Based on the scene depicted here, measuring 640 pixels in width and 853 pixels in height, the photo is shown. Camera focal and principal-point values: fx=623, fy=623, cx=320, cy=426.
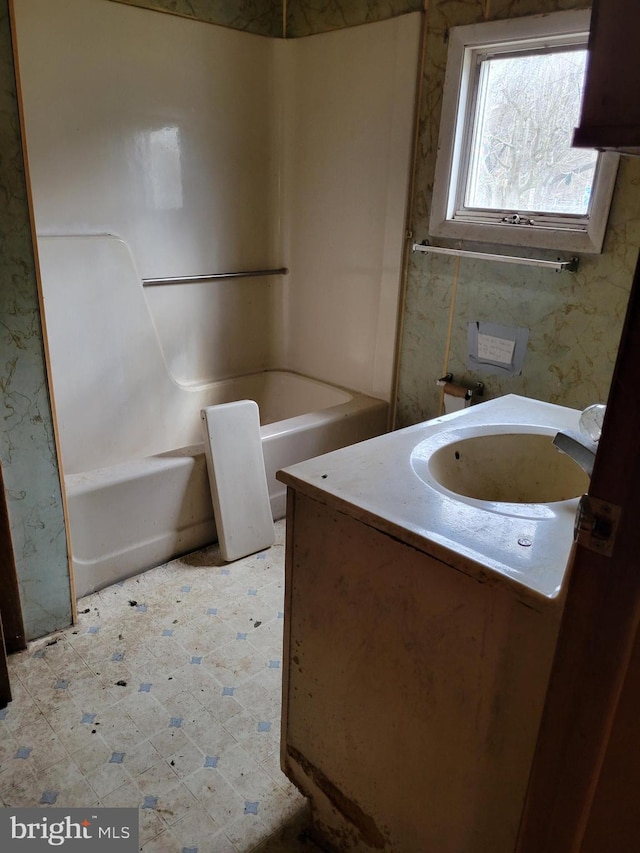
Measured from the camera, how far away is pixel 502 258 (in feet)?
7.41

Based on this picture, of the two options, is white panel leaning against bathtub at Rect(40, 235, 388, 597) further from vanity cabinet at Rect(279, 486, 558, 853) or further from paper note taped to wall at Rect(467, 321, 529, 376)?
vanity cabinet at Rect(279, 486, 558, 853)

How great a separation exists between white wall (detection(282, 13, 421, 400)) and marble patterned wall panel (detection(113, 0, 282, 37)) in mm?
131

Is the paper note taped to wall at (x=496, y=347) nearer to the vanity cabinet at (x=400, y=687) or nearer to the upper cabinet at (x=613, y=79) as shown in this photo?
the vanity cabinet at (x=400, y=687)

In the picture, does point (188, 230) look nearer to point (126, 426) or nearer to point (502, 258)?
point (126, 426)

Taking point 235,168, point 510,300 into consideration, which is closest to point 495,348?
point 510,300

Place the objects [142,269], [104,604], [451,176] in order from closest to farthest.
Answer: [104,604] → [451,176] → [142,269]

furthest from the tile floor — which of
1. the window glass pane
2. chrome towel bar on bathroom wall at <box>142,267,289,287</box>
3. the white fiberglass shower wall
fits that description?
the window glass pane

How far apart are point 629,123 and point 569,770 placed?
64 centimetres

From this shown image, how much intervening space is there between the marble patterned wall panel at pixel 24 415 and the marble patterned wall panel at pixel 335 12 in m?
1.55

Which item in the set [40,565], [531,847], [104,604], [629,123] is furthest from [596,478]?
[104,604]

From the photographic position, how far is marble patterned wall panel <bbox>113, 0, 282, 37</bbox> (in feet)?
8.12

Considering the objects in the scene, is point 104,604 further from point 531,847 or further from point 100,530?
point 531,847

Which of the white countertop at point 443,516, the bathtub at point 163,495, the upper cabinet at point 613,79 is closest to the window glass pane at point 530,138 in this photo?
the bathtub at point 163,495

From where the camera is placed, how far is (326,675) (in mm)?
1228
